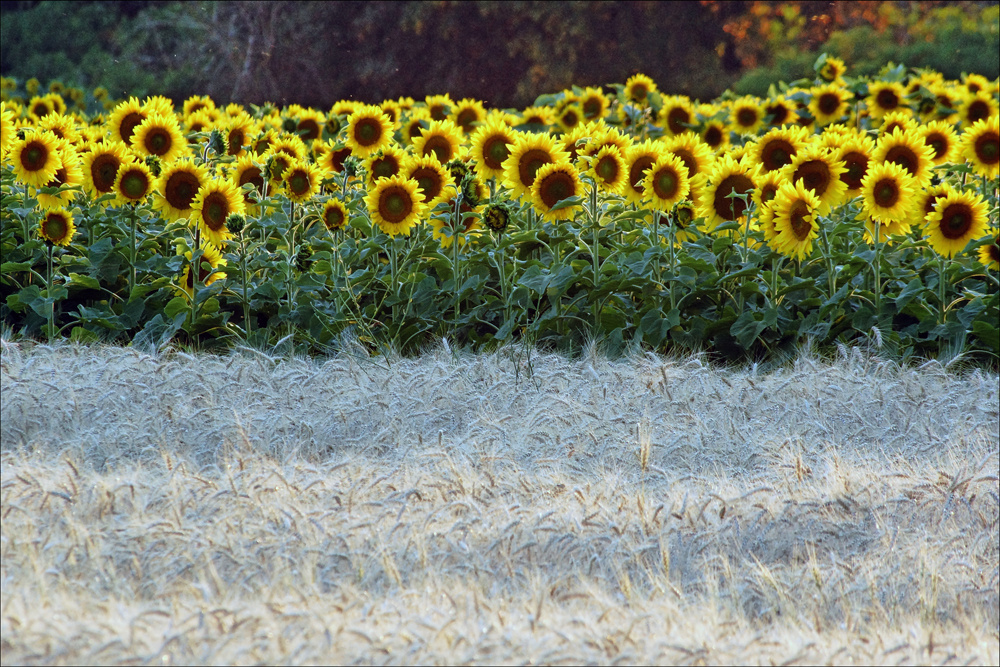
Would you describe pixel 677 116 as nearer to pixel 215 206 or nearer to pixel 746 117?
pixel 746 117

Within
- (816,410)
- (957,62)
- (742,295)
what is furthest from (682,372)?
(957,62)

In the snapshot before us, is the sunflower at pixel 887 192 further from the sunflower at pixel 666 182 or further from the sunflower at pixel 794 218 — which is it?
the sunflower at pixel 666 182

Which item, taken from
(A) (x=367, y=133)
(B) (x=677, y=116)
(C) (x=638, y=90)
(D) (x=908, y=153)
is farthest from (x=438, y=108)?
(D) (x=908, y=153)

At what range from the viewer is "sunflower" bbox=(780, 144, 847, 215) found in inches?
170

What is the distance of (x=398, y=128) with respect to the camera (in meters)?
7.18

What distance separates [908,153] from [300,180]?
8.13ft

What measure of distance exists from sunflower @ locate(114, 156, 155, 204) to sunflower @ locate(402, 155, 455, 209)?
101 centimetres

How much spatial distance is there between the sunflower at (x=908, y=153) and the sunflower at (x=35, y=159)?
333cm

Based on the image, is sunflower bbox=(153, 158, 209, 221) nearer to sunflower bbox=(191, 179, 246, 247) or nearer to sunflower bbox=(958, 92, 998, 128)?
sunflower bbox=(191, 179, 246, 247)

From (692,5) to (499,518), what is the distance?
16.1m

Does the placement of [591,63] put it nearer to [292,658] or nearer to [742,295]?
[742,295]

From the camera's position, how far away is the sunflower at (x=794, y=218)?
414 cm

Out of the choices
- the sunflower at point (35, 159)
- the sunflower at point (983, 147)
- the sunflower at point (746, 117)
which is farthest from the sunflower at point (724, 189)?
the sunflower at point (746, 117)

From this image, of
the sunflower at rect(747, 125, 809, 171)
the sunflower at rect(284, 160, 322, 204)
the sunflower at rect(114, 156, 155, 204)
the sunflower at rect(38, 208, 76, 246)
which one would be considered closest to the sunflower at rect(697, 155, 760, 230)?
the sunflower at rect(747, 125, 809, 171)
